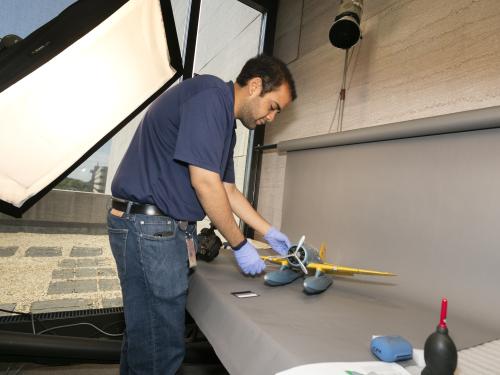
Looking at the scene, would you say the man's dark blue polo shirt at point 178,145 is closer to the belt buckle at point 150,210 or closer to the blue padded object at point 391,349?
the belt buckle at point 150,210

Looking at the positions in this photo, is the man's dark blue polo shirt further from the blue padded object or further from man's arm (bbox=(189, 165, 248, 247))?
the blue padded object

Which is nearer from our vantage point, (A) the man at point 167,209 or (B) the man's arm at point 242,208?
(A) the man at point 167,209

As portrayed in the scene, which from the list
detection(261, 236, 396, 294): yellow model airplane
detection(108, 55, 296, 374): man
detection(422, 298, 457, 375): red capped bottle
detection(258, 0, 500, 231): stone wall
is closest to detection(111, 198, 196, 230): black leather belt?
detection(108, 55, 296, 374): man

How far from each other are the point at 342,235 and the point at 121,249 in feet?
3.48

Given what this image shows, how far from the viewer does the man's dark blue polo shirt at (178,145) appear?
1002 mm

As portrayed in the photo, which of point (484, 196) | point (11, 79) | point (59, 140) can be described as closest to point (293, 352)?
point (484, 196)

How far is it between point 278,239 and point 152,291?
653 mm

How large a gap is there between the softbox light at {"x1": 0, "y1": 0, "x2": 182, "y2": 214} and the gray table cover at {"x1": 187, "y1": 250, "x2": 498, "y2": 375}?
2.74ft

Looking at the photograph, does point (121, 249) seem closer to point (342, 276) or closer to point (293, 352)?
point (293, 352)

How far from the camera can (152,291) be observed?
1.05 m

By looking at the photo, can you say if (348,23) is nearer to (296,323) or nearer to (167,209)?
(167,209)

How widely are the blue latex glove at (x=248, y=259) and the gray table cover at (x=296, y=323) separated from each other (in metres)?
0.05

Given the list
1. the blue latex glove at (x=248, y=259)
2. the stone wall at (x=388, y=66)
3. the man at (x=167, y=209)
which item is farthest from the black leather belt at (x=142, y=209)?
the stone wall at (x=388, y=66)

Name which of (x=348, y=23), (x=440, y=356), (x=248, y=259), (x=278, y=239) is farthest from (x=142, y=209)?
(x=348, y=23)
